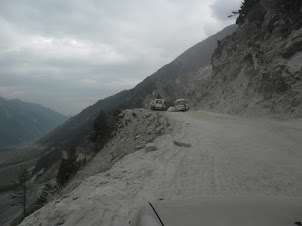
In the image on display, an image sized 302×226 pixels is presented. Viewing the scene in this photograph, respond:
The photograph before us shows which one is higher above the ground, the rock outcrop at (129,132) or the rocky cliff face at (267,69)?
the rocky cliff face at (267,69)

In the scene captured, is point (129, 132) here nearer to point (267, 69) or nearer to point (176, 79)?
point (267, 69)

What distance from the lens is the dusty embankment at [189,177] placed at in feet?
14.2

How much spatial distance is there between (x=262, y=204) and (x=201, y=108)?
26016mm

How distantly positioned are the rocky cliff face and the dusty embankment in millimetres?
4482

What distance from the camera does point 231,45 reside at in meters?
30.2

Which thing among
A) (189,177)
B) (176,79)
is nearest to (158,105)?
(189,177)

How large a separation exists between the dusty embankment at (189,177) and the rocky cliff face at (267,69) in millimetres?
4482

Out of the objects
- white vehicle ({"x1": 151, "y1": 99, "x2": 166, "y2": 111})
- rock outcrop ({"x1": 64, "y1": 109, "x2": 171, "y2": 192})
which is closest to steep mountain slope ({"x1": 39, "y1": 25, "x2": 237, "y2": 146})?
white vehicle ({"x1": 151, "y1": 99, "x2": 166, "y2": 111})

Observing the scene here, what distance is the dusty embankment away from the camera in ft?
14.2

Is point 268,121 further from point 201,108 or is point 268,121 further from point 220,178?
point 201,108

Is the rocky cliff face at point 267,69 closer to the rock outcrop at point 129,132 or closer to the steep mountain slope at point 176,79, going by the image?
the rock outcrop at point 129,132

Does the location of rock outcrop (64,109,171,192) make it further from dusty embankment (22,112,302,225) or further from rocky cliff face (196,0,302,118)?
rocky cliff face (196,0,302,118)

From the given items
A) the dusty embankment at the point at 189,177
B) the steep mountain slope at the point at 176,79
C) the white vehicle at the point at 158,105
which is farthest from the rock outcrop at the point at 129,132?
the steep mountain slope at the point at 176,79

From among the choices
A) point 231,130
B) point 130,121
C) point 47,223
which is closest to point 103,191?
point 47,223
